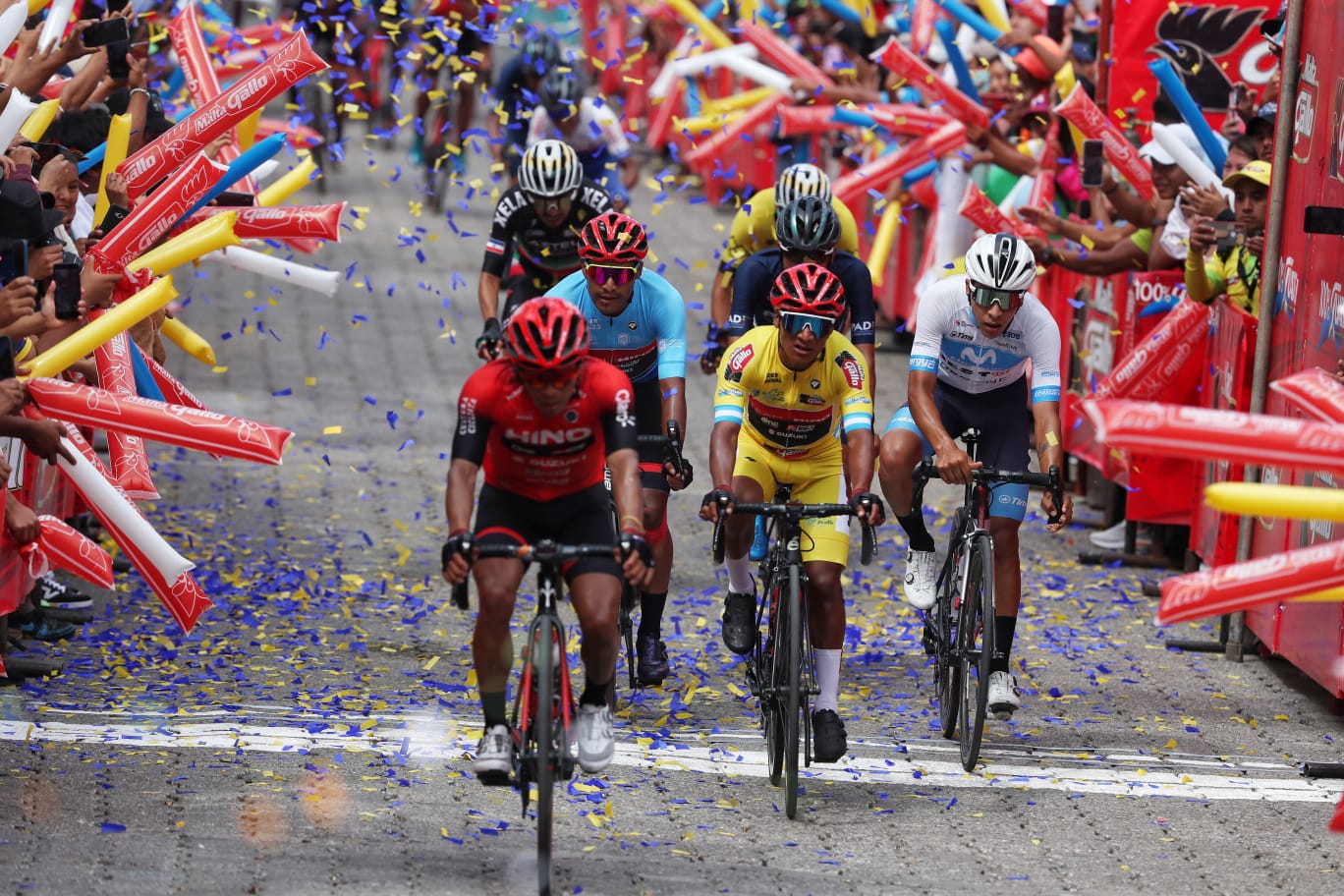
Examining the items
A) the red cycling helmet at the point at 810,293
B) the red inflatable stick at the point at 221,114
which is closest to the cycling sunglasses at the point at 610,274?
the red cycling helmet at the point at 810,293

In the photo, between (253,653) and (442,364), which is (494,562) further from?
(442,364)

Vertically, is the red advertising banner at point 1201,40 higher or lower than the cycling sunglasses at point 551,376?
higher

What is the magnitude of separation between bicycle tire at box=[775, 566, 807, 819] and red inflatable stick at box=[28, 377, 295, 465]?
6.77 feet

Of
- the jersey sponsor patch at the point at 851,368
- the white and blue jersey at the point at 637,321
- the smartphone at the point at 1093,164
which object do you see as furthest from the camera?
the smartphone at the point at 1093,164

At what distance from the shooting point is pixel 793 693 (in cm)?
739

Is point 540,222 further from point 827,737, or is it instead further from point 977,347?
point 827,737

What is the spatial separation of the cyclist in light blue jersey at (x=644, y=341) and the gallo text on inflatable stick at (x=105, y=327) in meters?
1.82

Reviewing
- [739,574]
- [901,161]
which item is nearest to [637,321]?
[739,574]

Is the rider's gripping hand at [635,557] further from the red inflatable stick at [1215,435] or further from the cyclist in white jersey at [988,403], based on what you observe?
the cyclist in white jersey at [988,403]

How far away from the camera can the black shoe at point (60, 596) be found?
32.8 ft

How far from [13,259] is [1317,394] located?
4.98 meters

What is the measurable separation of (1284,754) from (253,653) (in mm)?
4801

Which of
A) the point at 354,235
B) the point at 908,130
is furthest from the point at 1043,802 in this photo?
the point at 354,235

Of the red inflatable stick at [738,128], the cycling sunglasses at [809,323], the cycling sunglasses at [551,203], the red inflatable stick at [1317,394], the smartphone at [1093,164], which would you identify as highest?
the red inflatable stick at [738,128]
